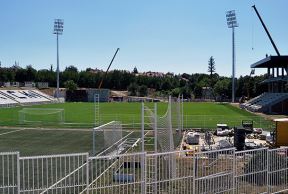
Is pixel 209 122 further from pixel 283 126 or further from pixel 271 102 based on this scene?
pixel 271 102

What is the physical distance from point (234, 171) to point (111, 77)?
153 m

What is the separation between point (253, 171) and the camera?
38.9 feet

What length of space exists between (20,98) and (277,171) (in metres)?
91.3

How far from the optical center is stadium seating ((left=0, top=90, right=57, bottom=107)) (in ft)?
285

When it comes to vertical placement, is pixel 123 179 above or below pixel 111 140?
above

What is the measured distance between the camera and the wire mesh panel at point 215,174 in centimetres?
1109

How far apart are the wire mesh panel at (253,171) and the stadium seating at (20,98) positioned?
73.1 metres

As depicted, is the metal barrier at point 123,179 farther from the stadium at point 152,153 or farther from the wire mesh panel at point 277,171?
the wire mesh panel at point 277,171

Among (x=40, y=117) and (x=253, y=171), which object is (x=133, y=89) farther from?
(x=253, y=171)

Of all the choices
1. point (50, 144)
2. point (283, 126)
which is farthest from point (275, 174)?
point (50, 144)

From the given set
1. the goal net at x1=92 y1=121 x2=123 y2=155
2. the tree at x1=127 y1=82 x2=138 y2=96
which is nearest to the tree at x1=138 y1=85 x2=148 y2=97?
the tree at x1=127 y1=82 x2=138 y2=96

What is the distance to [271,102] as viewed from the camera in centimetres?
6956

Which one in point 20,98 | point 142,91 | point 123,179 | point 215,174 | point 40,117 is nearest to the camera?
point 215,174

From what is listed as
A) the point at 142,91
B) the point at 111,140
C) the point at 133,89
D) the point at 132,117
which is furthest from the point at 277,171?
the point at 133,89
